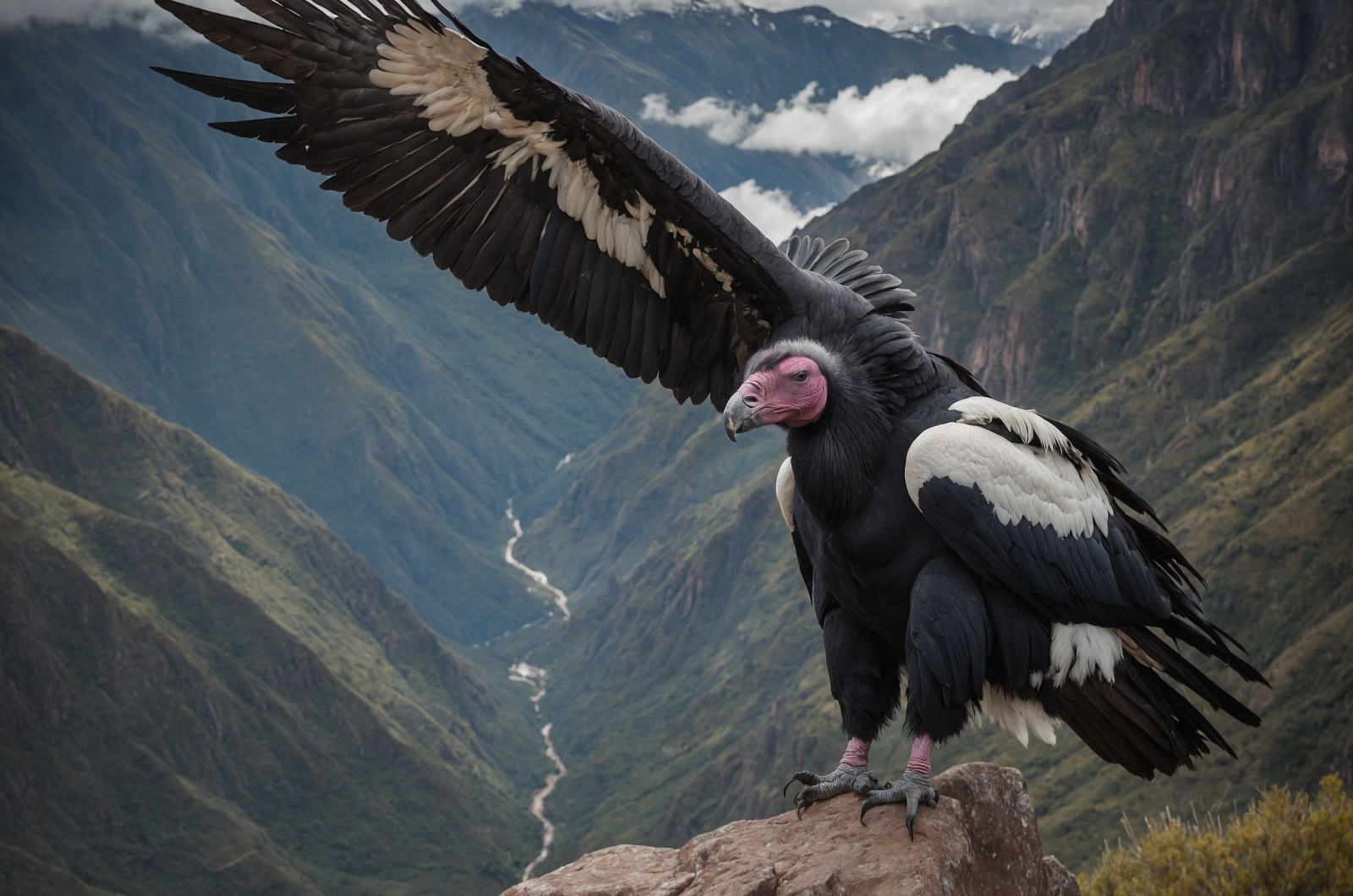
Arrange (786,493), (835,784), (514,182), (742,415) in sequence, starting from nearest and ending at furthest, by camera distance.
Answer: (742,415), (835,784), (514,182), (786,493)

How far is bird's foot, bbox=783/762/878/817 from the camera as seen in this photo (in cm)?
1129

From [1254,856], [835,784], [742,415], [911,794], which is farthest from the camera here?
[1254,856]

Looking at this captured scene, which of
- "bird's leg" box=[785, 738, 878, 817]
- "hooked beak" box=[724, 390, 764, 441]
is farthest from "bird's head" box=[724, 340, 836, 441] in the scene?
"bird's leg" box=[785, 738, 878, 817]

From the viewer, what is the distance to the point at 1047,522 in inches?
397

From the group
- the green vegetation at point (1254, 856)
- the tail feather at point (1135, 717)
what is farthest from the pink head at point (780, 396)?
the green vegetation at point (1254, 856)

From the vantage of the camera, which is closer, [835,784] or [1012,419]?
[1012,419]

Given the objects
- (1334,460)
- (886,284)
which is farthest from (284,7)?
(1334,460)

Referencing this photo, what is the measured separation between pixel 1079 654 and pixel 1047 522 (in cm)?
112

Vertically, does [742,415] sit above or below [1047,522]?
below

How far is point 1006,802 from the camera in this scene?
1159 centimetres

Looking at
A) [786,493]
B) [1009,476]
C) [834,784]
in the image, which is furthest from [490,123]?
[834,784]

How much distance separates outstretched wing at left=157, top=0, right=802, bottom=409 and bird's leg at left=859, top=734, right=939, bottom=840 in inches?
160

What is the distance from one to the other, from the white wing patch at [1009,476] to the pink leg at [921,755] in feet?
6.20

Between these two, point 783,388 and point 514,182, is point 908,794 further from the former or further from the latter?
point 514,182
